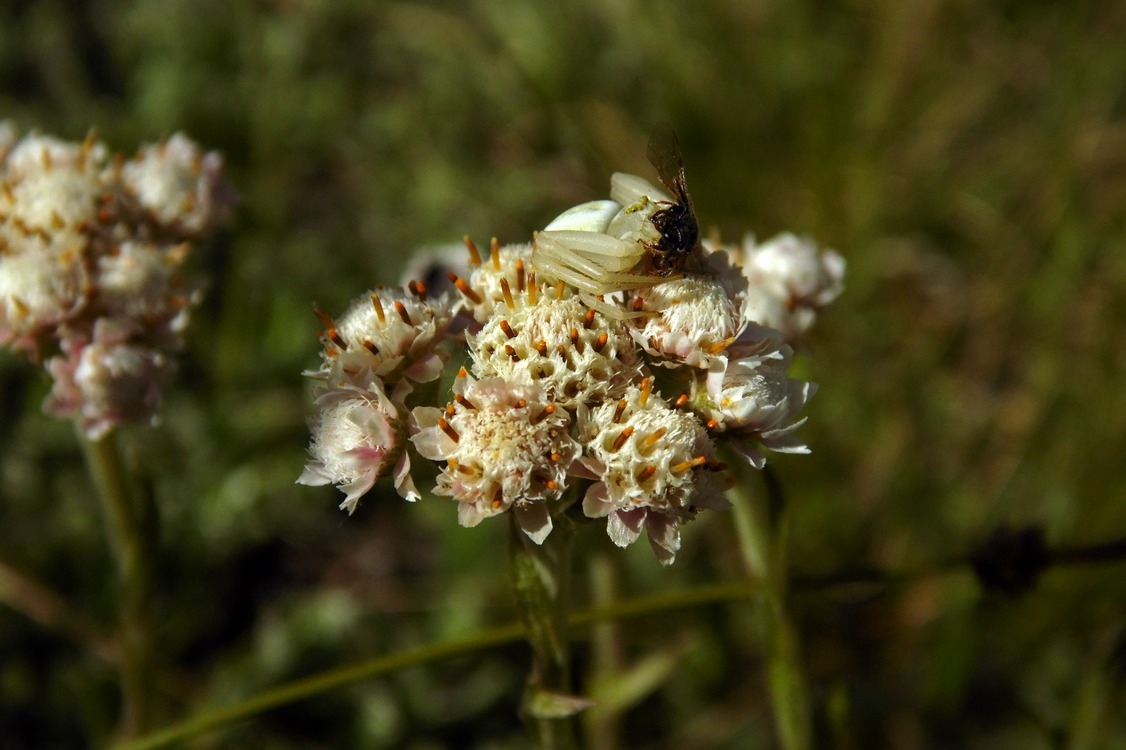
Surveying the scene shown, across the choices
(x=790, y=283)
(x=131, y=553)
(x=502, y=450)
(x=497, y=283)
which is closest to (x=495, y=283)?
(x=497, y=283)

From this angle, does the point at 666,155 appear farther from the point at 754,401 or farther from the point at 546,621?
the point at 546,621

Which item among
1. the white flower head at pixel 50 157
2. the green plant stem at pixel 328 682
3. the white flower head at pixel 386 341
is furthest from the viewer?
the white flower head at pixel 50 157

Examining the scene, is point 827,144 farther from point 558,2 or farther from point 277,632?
point 277,632

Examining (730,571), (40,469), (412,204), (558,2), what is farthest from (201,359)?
(558,2)

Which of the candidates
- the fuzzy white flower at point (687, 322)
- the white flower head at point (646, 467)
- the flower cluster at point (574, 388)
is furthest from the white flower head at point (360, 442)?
the fuzzy white flower at point (687, 322)

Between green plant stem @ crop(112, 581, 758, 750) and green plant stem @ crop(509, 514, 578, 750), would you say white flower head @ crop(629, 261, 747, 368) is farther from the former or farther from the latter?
green plant stem @ crop(112, 581, 758, 750)

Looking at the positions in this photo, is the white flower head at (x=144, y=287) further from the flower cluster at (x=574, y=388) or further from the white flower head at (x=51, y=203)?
the flower cluster at (x=574, y=388)
